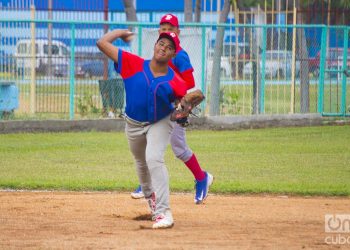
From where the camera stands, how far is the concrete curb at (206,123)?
19.9m

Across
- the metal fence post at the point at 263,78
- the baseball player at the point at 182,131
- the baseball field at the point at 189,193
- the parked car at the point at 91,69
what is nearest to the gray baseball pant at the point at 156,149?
the baseball field at the point at 189,193

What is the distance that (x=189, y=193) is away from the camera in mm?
12633

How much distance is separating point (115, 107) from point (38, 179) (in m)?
7.51

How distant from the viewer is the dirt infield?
8.56 meters

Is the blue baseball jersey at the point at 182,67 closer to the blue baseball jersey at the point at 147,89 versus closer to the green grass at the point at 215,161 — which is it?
the blue baseball jersey at the point at 147,89

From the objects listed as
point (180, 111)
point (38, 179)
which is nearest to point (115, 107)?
point (38, 179)

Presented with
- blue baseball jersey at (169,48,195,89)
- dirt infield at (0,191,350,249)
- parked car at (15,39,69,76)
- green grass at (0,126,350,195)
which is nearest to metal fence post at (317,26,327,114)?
green grass at (0,126,350,195)

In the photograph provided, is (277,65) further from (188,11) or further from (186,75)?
(186,75)

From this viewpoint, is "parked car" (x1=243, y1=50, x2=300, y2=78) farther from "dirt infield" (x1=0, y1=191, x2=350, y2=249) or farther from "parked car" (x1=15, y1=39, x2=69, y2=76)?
"dirt infield" (x1=0, y1=191, x2=350, y2=249)

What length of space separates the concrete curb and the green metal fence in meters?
0.39

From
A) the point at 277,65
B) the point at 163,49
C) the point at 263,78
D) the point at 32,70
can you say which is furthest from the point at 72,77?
the point at 163,49

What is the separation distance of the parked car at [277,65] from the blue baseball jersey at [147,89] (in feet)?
43.0

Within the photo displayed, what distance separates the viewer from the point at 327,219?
10.1 meters

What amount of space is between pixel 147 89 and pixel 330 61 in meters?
14.5
